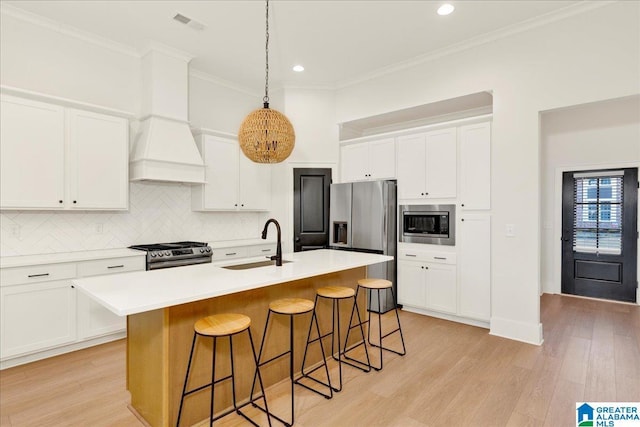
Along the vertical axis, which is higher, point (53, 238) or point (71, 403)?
point (53, 238)

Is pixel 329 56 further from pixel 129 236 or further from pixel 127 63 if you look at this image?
pixel 129 236

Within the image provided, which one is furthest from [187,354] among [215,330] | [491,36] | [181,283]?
[491,36]

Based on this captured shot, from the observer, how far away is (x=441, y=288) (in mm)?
4211

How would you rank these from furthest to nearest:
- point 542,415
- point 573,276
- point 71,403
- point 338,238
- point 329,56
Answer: point 573,276 → point 338,238 → point 329,56 → point 71,403 → point 542,415

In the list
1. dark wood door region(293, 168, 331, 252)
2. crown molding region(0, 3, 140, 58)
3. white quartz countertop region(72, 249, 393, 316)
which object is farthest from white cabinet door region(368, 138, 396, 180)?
crown molding region(0, 3, 140, 58)

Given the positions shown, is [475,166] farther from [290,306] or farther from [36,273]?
[36,273]

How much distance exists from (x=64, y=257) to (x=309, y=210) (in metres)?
2.97

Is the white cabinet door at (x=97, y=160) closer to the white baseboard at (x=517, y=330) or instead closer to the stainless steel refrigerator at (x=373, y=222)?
the stainless steel refrigerator at (x=373, y=222)

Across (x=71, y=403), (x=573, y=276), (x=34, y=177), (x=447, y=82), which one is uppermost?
(x=447, y=82)

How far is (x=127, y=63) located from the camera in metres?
4.01

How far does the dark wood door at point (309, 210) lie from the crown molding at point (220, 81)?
4.78ft

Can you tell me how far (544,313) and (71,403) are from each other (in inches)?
205

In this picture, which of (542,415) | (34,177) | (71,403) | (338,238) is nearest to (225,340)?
A: (71,403)

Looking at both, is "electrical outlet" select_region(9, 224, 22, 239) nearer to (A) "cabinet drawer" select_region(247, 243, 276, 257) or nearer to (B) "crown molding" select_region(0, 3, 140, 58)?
(B) "crown molding" select_region(0, 3, 140, 58)
